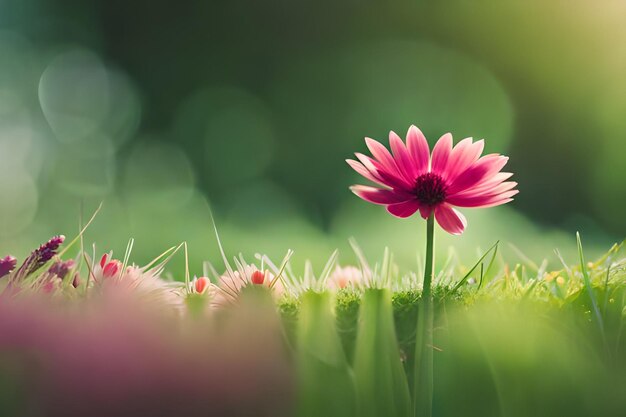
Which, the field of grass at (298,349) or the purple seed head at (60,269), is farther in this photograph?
the purple seed head at (60,269)

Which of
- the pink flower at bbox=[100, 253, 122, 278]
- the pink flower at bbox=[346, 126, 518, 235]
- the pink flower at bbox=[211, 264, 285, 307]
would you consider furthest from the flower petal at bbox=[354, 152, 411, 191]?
the pink flower at bbox=[100, 253, 122, 278]

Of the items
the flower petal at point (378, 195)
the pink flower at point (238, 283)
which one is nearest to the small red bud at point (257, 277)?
the pink flower at point (238, 283)

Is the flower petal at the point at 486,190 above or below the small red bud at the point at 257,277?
above

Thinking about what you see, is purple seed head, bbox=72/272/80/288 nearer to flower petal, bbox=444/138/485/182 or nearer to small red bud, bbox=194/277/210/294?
small red bud, bbox=194/277/210/294

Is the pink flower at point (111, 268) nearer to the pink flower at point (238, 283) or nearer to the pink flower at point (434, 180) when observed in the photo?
the pink flower at point (238, 283)

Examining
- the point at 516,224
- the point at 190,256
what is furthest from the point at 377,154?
the point at 516,224

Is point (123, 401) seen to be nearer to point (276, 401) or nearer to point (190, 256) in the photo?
point (276, 401)

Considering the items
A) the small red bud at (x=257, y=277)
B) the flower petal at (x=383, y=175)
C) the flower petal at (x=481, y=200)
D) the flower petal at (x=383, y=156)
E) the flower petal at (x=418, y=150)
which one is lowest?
the small red bud at (x=257, y=277)
